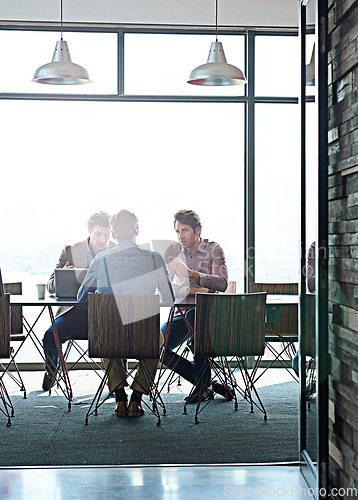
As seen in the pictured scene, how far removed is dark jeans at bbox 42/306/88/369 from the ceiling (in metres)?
2.85

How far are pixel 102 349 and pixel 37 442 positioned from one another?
723 millimetres

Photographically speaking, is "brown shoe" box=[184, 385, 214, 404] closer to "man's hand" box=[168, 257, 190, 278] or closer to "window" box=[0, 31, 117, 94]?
"man's hand" box=[168, 257, 190, 278]

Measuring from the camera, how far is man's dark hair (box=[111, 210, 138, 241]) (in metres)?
4.55

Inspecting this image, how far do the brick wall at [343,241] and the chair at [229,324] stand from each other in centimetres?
142

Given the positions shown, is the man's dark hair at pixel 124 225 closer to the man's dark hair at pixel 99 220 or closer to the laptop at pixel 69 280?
the laptop at pixel 69 280

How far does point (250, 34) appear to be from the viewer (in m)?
6.58

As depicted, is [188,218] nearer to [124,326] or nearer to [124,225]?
[124,225]

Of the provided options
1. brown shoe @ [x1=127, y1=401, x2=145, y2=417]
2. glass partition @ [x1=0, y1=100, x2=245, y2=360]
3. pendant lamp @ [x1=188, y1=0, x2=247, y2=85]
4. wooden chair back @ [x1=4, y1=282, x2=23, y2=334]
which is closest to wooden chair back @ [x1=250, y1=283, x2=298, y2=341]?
glass partition @ [x1=0, y1=100, x2=245, y2=360]

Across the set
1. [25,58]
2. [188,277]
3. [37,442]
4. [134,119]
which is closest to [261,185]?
[134,119]

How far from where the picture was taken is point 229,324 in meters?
4.33

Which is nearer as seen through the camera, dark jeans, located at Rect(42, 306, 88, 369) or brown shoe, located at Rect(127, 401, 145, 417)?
brown shoe, located at Rect(127, 401, 145, 417)

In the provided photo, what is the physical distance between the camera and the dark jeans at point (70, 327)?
5.17 metres

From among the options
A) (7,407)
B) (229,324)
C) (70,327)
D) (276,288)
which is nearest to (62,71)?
(70,327)

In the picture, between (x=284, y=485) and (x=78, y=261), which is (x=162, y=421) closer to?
(x=284, y=485)
